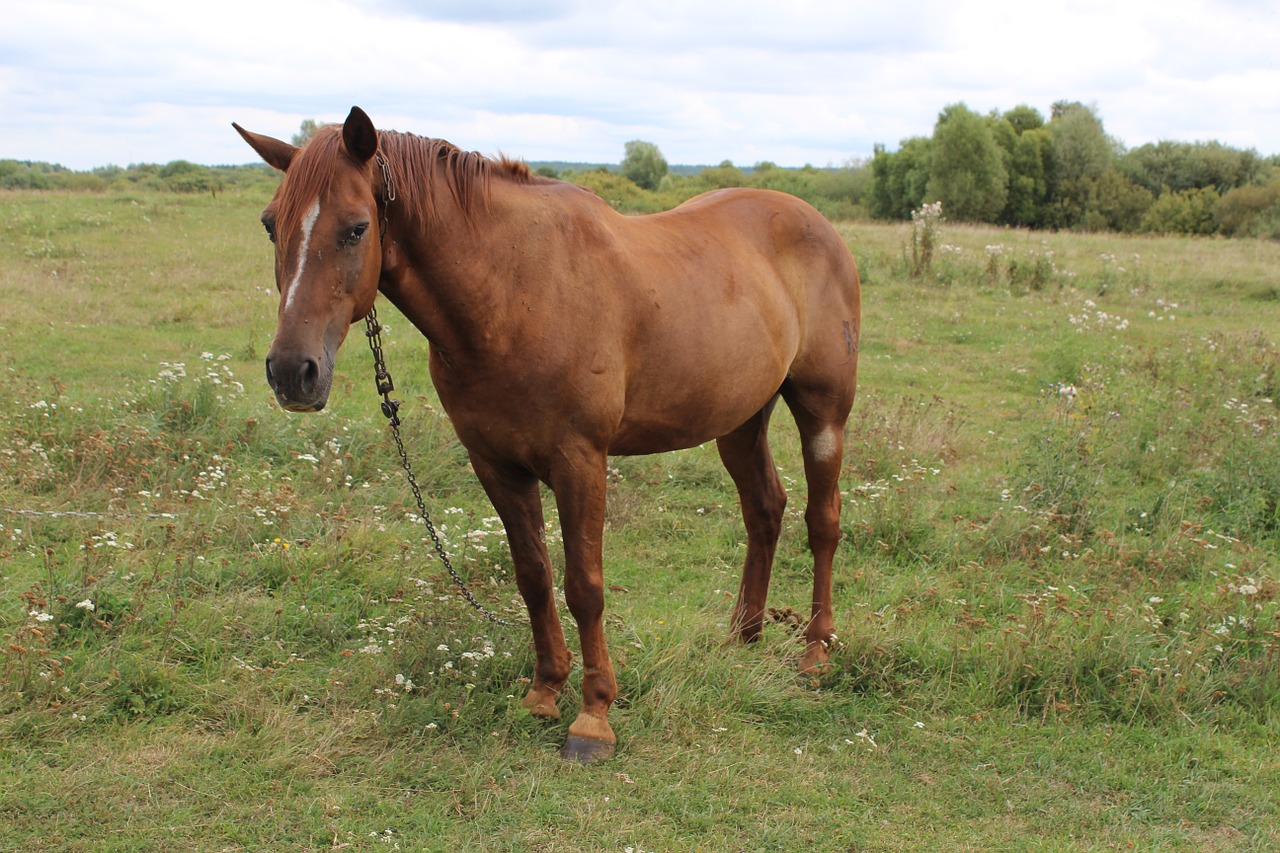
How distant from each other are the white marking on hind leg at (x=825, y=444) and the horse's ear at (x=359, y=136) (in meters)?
2.57

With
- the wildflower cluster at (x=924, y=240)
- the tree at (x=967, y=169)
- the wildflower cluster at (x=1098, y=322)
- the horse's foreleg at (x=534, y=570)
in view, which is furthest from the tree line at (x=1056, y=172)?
the horse's foreleg at (x=534, y=570)

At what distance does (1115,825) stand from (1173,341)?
9.34m

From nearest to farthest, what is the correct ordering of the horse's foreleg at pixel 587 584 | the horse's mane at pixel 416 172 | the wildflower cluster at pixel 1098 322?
1. the horse's mane at pixel 416 172
2. the horse's foreleg at pixel 587 584
3. the wildflower cluster at pixel 1098 322

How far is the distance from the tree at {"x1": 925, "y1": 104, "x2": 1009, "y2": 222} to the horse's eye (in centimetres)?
4241

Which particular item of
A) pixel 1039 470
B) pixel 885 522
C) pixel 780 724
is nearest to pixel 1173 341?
pixel 1039 470

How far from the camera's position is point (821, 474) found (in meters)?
4.68

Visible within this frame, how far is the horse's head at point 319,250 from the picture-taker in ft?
8.84

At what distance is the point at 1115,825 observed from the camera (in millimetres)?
3268

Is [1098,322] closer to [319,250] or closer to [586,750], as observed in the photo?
[586,750]

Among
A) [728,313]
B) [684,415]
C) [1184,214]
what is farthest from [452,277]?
[1184,214]

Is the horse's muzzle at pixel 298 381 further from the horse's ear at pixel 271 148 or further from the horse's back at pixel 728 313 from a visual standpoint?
the horse's back at pixel 728 313

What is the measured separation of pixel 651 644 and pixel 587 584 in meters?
0.75

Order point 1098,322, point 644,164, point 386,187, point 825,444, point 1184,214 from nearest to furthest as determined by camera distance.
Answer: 1. point 386,187
2. point 825,444
3. point 1098,322
4. point 1184,214
5. point 644,164

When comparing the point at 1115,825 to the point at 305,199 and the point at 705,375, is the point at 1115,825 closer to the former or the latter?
the point at 705,375
